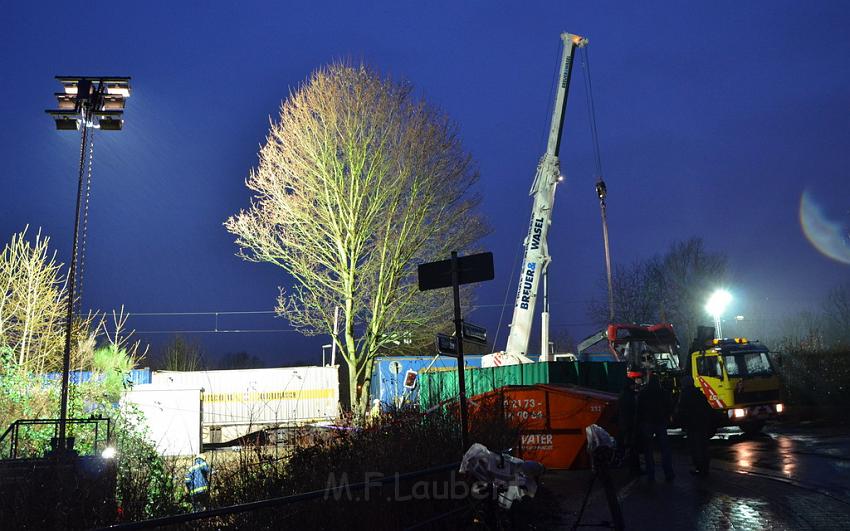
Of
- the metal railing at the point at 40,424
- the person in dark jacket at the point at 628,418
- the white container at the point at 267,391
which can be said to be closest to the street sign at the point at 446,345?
the person in dark jacket at the point at 628,418

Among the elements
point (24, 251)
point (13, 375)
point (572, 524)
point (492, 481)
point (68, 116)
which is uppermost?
point (68, 116)

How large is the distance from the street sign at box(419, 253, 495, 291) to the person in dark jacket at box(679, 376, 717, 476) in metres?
6.04

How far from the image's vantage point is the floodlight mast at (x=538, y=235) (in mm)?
19531

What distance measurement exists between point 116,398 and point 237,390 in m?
19.2

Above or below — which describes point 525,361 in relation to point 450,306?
below

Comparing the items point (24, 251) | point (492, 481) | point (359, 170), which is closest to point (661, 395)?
point (492, 481)

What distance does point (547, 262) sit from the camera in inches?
771

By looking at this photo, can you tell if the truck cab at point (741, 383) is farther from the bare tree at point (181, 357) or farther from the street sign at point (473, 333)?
the bare tree at point (181, 357)

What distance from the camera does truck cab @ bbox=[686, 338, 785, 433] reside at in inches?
723

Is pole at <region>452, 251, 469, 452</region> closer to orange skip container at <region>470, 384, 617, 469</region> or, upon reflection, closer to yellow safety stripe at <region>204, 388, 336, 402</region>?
orange skip container at <region>470, 384, 617, 469</region>

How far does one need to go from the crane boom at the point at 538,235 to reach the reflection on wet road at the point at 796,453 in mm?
5748

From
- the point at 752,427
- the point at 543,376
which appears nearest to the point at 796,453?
the point at 752,427

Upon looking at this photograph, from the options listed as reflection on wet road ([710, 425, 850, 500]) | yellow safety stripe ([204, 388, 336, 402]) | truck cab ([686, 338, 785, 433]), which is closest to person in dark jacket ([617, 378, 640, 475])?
reflection on wet road ([710, 425, 850, 500])

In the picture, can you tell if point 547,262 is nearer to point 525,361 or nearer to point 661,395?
point 525,361
